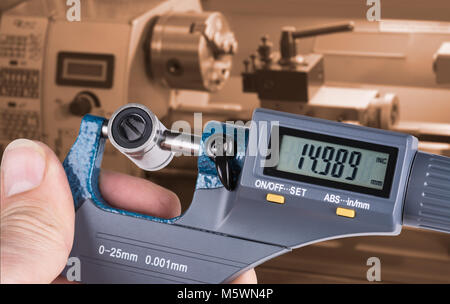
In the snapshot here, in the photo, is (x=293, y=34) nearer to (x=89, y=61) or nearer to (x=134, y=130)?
(x=89, y=61)

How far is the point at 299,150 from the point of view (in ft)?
2.29

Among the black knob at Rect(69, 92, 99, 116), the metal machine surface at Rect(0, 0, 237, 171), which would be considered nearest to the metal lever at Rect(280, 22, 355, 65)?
the metal machine surface at Rect(0, 0, 237, 171)

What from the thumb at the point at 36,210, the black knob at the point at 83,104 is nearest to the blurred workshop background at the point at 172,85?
the black knob at the point at 83,104

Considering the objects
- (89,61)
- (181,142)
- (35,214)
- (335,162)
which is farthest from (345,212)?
(89,61)

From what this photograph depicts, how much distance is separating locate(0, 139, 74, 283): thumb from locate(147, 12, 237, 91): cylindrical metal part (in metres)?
1.10

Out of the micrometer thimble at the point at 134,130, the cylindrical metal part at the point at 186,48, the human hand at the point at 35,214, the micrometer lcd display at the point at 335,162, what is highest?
the cylindrical metal part at the point at 186,48

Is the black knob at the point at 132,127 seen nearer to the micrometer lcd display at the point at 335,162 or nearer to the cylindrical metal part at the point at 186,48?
the micrometer lcd display at the point at 335,162

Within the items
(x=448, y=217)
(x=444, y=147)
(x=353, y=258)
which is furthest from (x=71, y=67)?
(x=448, y=217)

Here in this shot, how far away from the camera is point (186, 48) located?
1.81 m

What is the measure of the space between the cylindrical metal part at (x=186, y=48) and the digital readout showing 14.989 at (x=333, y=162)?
1.16m

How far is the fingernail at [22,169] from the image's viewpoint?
74cm

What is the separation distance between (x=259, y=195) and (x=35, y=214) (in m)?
0.30

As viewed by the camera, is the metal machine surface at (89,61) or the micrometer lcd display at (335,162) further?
the metal machine surface at (89,61)
